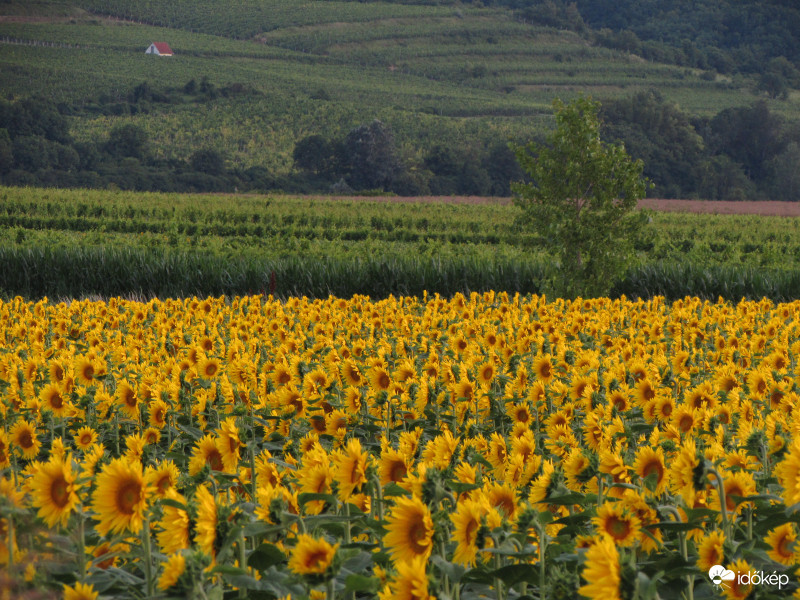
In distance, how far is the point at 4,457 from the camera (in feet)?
11.9

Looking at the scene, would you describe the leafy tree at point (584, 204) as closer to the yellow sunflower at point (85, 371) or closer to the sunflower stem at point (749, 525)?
the yellow sunflower at point (85, 371)

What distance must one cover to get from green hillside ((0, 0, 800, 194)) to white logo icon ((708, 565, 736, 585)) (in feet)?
237

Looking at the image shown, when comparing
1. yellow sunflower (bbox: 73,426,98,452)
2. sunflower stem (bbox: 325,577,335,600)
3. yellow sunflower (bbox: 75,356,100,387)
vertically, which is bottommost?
yellow sunflower (bbox: 75,356,100,387)

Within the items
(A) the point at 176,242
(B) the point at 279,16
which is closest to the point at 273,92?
(B) the point at 279,16

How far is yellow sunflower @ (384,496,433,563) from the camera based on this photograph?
2.30 metres

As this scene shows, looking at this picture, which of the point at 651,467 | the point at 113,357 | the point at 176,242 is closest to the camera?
the point at 651,467

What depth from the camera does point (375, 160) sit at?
7694 cm

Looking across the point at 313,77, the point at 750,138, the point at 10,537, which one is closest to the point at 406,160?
the point at 750,138

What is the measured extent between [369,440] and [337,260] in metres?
14.6

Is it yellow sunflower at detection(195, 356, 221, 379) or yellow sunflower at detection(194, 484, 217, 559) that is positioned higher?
yellow sunflower at detection(194, 484, 217, 559)

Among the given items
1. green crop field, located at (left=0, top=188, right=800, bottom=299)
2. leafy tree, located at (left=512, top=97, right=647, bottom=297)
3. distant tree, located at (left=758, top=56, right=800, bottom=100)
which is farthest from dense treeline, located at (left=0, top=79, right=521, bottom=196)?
leafy tree, located at (left=512, top=97, right=647, bottom=297)

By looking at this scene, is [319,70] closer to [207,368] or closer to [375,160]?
[375,160]

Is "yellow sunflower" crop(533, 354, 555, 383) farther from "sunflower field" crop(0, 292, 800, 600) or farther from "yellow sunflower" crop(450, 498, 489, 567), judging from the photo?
"yellow sunflower" crop(450, 498, 489, 567)

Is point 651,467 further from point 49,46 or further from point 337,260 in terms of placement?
point 49,46
